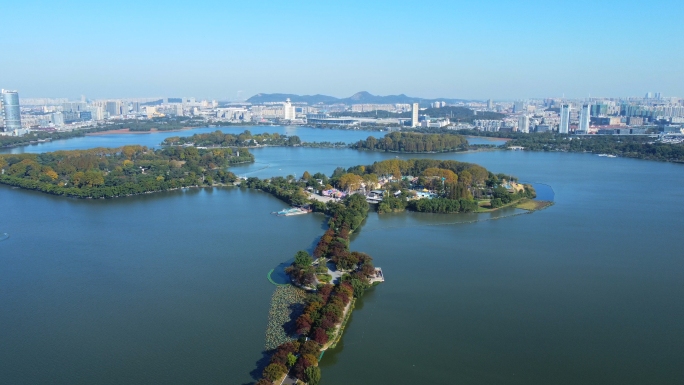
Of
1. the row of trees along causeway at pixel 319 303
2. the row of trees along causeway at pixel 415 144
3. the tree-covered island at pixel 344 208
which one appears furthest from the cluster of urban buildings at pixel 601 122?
the row of trees along causeway at pixel 319 303

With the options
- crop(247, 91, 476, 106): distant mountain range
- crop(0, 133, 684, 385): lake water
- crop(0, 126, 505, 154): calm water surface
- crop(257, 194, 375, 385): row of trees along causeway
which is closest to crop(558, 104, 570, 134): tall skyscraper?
crop(0, 126, 505, 154): calm water surface

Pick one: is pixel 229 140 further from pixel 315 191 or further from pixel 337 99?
pixel 337 99

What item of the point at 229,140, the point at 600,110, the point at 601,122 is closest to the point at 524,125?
the point at 601,122

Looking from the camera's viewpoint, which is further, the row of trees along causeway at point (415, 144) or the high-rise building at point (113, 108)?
the high-rise building at point (113, 108)

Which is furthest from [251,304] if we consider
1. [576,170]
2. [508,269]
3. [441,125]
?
[441,125]

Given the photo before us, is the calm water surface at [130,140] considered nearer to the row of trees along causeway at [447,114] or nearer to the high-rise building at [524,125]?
the high-rise building at [524,125]

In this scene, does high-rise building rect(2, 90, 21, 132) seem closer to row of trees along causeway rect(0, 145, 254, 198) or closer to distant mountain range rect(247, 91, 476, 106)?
row of trees along causeway rect(0, 145, 254, 198)
